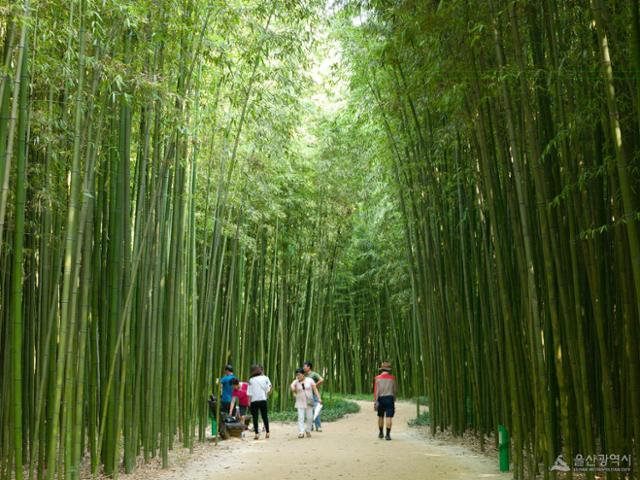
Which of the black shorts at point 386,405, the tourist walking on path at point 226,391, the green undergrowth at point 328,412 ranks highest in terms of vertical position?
the tourist walking on path at point 226,391

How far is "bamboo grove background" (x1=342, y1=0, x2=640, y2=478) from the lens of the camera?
142 inches

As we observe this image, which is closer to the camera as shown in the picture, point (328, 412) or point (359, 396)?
point (328, 412)

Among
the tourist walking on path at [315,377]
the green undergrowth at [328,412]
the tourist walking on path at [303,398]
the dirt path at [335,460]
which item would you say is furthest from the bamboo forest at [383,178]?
the green undergrowth at [328,412]

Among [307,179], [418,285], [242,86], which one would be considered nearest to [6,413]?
[242,86]

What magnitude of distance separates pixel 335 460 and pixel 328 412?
15.8ft

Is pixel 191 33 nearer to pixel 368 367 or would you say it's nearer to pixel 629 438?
pixel 629 438

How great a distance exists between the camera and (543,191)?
3.91m

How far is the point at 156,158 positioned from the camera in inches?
211

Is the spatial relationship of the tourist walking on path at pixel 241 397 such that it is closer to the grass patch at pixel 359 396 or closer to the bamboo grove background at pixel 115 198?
the bamboo grove background at pixel 115 198

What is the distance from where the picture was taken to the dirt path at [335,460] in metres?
5.29

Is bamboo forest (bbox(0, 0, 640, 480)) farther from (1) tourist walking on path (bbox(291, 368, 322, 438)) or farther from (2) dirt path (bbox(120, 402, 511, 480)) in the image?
(1) tourist walking on path (bbox(291, 368, 322, 438))

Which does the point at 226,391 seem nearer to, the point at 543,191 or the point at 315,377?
the point at 315,377

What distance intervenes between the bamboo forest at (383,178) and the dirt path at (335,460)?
0.35m

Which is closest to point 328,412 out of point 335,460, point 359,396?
point 335,460
